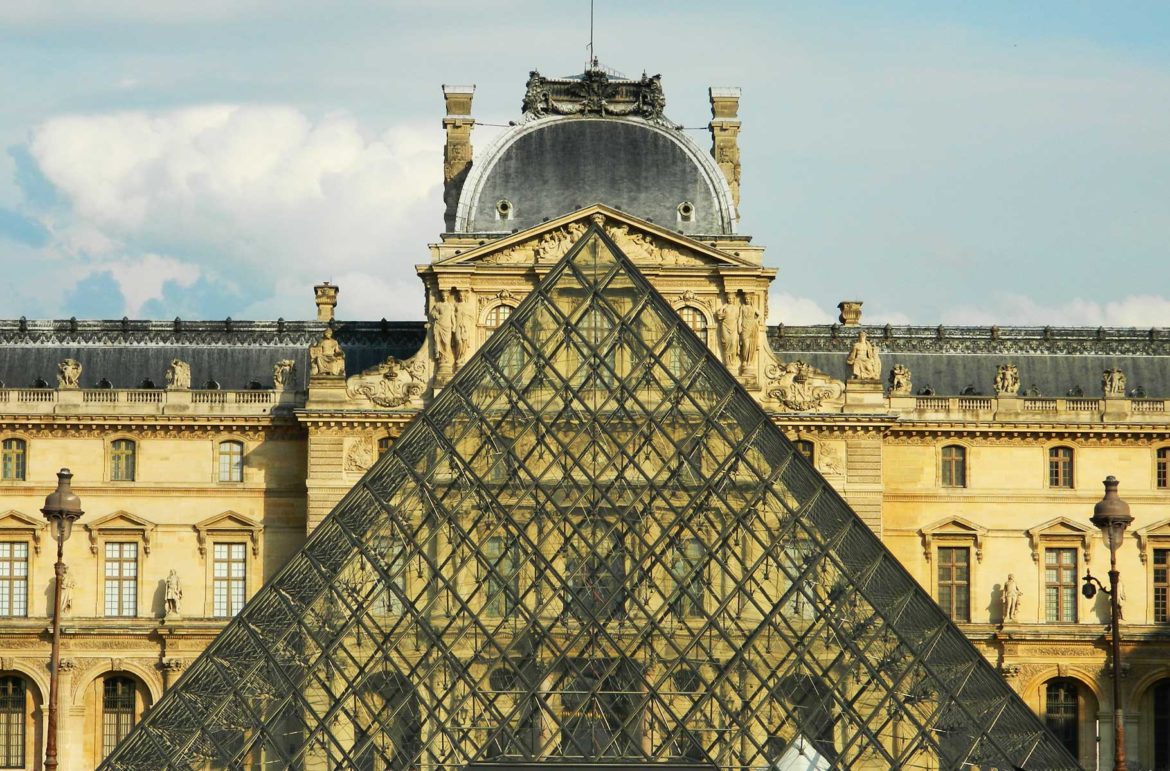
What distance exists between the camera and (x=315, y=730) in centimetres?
3938

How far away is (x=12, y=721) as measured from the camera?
60.5 meters

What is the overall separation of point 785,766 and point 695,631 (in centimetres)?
229

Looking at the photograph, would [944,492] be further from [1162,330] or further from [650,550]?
[650,550]

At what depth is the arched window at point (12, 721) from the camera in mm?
60312

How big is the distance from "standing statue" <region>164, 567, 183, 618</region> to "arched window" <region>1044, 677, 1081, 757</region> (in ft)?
61.4

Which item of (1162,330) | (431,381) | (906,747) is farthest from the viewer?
(1162,330)

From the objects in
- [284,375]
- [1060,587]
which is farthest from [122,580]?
[1060,587]

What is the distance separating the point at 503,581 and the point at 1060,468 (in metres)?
23.9

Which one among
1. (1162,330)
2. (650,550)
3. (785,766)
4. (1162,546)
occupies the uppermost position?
(1162,330)

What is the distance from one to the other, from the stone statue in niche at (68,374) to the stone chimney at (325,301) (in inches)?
238

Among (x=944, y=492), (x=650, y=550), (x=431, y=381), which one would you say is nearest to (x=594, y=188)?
(x=431, y=381)

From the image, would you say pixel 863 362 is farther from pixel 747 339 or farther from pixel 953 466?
pixel 953 466

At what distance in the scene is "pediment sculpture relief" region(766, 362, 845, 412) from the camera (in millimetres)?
59750

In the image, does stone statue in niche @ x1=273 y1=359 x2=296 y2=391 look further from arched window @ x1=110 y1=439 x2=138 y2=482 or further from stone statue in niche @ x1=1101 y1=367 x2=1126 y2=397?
stone statue in niche @ x1=1101 y1=367 x2=1126 y2=397
